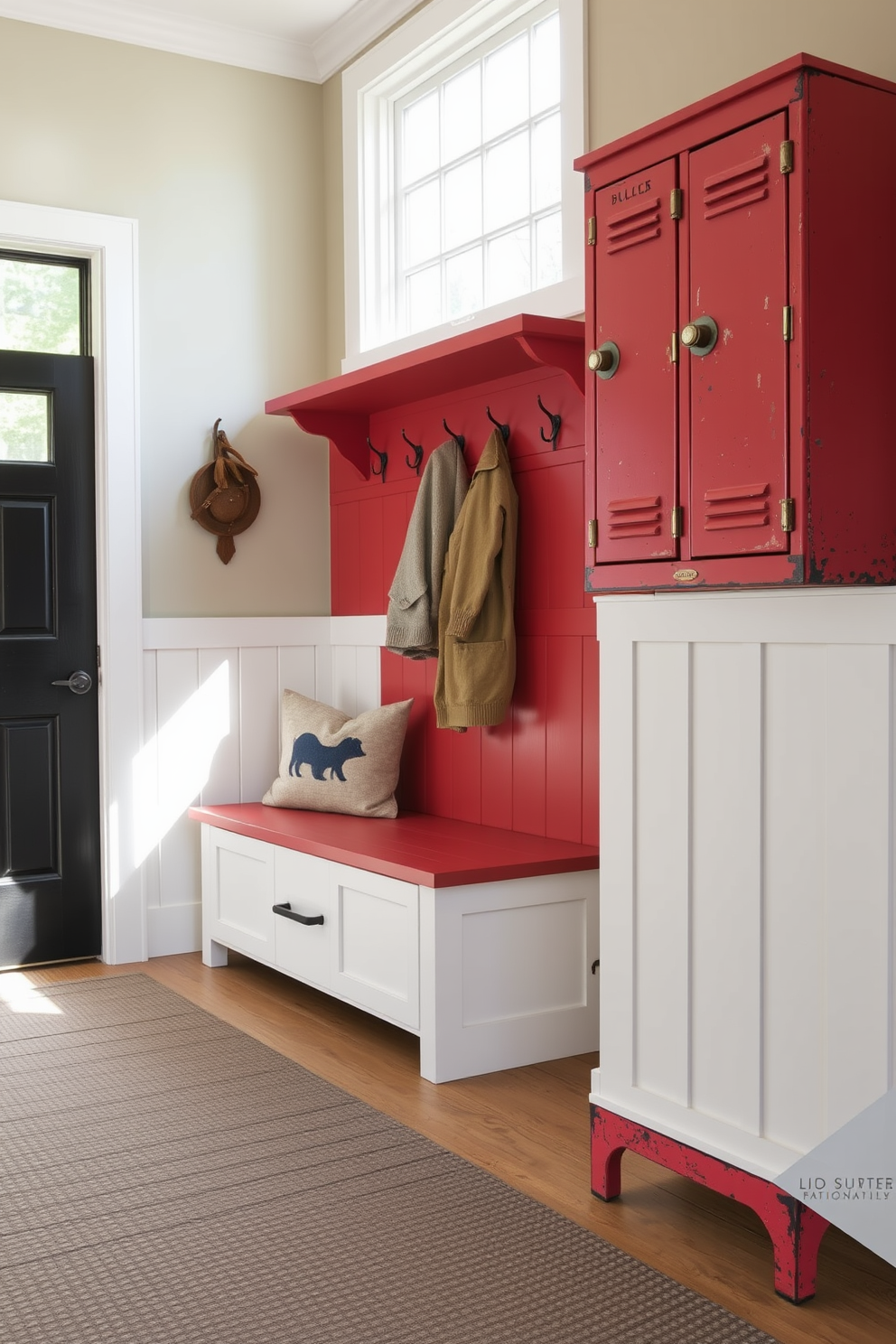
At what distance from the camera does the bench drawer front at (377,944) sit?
2926 mm

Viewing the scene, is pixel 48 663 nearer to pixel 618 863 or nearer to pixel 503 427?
pixel 503 427

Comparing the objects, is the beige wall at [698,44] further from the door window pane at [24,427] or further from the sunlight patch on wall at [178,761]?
the sunlight patch on wall at [178,761]

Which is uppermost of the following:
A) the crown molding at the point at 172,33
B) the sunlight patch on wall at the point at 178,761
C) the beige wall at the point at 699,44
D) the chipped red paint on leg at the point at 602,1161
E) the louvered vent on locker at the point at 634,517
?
the crown molding at the point at 172,33

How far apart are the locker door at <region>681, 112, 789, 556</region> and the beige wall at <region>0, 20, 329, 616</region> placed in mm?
2373

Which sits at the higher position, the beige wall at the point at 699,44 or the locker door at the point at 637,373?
the beige wall at the point at 699,44

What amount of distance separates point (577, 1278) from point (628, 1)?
2.63 metres

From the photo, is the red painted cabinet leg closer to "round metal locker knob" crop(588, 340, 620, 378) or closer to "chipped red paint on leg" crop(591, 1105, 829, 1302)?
"chipped red paint on leg" crop(591, 1105, 829, 1302)

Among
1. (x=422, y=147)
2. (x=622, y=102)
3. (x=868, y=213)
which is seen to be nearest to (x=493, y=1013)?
(x=868, y=213)

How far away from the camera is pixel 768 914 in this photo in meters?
1.95

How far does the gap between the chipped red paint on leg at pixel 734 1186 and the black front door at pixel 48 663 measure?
2.17 m

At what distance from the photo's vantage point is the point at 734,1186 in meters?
2.00

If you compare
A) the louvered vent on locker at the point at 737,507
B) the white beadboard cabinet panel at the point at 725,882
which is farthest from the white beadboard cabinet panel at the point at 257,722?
the louvered vent on locker at the point at 737,507

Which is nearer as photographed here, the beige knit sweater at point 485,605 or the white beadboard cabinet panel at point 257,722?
the beige knit sweater at point 485,605

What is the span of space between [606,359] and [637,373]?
8 cm
